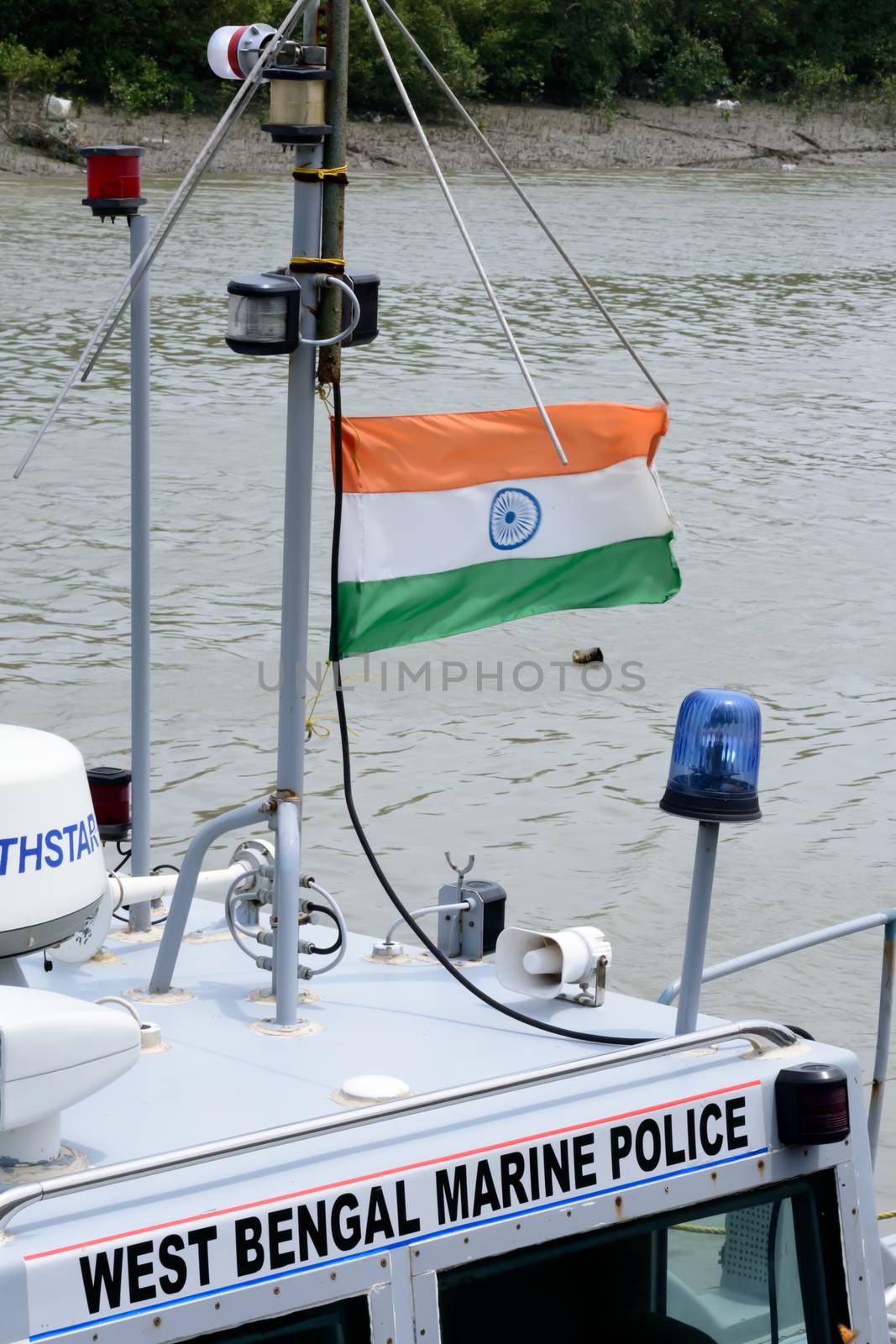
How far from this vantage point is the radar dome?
292 cm

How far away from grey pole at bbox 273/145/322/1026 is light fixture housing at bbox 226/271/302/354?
0.18 feet

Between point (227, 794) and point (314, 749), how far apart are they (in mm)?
1099

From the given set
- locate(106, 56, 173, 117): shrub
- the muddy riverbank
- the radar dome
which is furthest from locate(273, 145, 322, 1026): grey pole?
locate(106, 56, 173, 117): shrub

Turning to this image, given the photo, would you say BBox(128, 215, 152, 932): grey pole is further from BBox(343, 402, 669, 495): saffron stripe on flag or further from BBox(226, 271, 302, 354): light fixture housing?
BBox(226, 271, 302, 354): light fixture housing

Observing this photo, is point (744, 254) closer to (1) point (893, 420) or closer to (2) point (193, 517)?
(1) point (893, 420)

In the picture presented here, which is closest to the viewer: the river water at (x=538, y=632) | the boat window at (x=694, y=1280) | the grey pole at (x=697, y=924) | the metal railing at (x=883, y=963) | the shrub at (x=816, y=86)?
the boat window at (x=694, y=1280)

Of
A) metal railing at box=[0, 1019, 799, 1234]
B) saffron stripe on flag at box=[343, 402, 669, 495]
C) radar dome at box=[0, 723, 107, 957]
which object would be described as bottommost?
metal railing at box=[0, 1019, 799, 1234]

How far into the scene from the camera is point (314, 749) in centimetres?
1206

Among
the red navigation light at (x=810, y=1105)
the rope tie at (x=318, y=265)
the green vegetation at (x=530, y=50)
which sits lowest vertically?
the red navigation light at (x=810, y=1105)

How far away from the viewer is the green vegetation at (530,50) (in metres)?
57.4

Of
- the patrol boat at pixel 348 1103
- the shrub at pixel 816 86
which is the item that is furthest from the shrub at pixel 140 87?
the patrol boat at pixel 348 1103

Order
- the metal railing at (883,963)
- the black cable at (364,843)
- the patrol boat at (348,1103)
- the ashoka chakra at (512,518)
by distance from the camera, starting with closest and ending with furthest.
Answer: the patrol boat at (348,1103) < the black cable at (364,843) < the metal railing at (883,963) < the ashoka chakra at (512,518)

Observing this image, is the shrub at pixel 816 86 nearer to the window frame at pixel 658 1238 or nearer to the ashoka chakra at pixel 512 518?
the ashoka chakra at pixel 512 518

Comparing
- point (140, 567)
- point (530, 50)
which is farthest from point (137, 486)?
point (530, 50)
